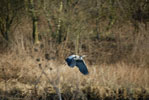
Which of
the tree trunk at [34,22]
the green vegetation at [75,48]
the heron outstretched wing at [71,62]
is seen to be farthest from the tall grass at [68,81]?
the tree trunk at [34,22]

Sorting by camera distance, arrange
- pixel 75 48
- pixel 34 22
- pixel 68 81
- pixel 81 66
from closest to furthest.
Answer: pixel 81 66, pixel 68 81, pixel 75 48, pixel 34 22

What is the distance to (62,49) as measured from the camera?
657cm

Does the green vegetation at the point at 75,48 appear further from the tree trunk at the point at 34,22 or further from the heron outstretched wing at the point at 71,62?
the heron outstretched wing at the point at 71,62

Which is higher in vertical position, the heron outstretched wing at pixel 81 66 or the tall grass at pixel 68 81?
the heron outstretched wing at pixel 81 66

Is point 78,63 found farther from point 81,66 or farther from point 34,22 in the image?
point 34,22

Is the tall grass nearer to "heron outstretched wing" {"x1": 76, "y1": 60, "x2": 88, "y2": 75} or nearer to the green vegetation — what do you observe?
the green vegetation

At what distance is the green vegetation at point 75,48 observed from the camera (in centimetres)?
506

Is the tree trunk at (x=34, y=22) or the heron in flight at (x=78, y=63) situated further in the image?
the tree trunk at (x=34, y=22)

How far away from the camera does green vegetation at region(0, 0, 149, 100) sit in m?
5.06

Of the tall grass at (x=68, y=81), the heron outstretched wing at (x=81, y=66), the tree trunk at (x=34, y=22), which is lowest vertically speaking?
the tall grass at (x=68, y=81)

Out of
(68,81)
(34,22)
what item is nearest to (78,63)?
(68,81)

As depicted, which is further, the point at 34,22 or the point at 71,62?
the point at 34,22

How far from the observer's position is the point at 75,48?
6.34 metres

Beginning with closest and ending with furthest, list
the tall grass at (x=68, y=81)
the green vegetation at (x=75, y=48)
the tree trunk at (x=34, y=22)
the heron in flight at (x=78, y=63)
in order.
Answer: the heron in flight at (x=78, y=63) → the tall grass at (x=68, y=81) → the green vegetation at (x=75, y=48) → the tree trunk at (x=34, y=22)
